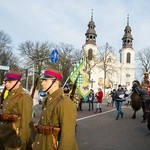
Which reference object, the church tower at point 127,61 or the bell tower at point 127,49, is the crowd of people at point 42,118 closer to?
the bell tower at point 127,49

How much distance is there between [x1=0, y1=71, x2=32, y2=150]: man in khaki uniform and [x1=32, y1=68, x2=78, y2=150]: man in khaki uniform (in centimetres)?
84

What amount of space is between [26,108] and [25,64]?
212 feet

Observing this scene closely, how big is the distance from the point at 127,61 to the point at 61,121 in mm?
117495

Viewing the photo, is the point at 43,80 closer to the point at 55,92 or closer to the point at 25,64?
the point at 55,92

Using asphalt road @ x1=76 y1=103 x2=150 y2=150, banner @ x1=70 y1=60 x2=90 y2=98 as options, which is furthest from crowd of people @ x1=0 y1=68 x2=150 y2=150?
banner @ x1=70 y1=60 x2=90 y2=98

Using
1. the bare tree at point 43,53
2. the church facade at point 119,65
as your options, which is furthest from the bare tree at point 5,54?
the church facade at point 119,65

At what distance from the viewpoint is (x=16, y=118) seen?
6152 millimetres

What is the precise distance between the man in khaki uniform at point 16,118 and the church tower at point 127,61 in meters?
111

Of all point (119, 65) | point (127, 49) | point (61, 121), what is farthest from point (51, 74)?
point (119, 65)

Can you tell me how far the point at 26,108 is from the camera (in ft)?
20.3

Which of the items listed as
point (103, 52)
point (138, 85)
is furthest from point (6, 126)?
point (103, 52)

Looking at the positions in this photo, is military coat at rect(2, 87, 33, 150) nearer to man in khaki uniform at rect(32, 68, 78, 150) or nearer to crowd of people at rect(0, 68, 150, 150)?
crowd of people at rect(0, 68, 150, 150)

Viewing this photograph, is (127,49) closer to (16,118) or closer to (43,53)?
(43,53)

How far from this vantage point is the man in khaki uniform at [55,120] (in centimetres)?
483
